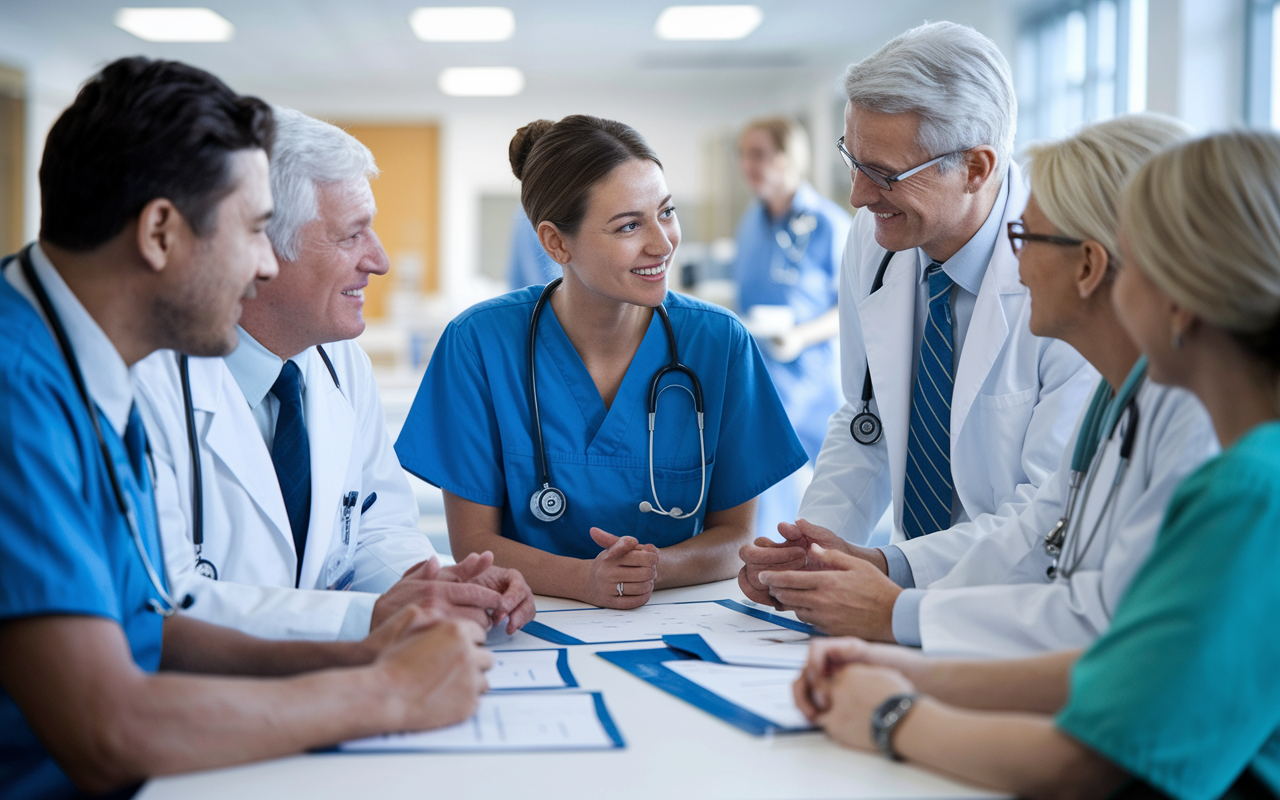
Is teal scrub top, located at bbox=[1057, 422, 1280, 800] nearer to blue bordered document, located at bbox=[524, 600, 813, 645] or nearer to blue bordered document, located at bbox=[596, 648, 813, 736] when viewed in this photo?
blue bordered document, located at bbox=[596, 648, 813, 736]

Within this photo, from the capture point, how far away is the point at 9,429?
34.1 inches

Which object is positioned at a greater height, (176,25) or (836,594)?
(176,25)

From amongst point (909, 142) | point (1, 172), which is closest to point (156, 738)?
point (909, 142)

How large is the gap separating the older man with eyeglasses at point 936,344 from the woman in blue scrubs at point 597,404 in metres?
0.18

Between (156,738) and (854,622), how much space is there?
2.70ft

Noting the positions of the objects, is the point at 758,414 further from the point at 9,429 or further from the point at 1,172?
the point at 1,172

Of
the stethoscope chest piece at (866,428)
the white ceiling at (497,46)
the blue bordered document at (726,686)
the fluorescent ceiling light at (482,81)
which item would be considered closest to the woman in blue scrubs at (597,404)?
the stethoscope chest piece at (866,428)

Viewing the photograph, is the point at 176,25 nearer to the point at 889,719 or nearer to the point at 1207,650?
the point at 889,719

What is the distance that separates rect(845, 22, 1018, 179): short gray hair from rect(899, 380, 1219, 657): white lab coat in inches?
24.6

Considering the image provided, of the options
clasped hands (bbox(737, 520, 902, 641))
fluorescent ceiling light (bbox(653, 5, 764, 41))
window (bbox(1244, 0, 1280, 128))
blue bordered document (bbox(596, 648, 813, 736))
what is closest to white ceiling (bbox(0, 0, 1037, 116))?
fluorescent ceiling light (bbox(653, 5, 764, 41))

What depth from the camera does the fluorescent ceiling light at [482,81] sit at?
8102 millimetres

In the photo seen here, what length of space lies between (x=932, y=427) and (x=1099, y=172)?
0.60 meters

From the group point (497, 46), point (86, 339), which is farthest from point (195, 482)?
point (497, 46)

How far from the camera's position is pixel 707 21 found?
6477 mm
